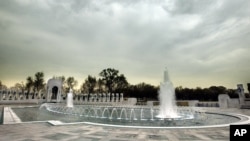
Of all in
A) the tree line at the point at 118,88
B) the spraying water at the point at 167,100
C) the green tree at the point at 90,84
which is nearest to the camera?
the spraying water at the point at 167,100

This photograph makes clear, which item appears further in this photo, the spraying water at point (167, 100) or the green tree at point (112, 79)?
the green tree at point (112, 79)

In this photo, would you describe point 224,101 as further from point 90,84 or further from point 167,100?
point 90,84

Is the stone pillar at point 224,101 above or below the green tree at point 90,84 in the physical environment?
below

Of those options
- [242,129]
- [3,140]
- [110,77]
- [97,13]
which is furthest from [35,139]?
[110,77]

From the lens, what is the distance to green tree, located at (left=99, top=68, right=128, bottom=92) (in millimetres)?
Answer: 65188

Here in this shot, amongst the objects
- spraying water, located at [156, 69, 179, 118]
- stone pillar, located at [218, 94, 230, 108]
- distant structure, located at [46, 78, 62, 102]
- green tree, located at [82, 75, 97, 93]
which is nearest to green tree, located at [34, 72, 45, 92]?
green tree, located at [82, 75, 97, 93]

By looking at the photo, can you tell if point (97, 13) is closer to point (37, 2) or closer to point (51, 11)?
point (51, 11)

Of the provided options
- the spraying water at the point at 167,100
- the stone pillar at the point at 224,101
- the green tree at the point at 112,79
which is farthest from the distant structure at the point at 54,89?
the stone pillar at the point at 224,101

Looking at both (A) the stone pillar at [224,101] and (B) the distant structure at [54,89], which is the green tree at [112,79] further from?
(A) the stone pillar at [224,101]

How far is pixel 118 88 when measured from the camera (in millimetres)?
65312

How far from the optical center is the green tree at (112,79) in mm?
65188

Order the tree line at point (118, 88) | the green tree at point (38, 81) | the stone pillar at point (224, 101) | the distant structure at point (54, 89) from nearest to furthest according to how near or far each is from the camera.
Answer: the stone pillar at point (224, 101)
the distant structure at point (54, 89)
the tree line at point (118, 88)
the green tree at point (38, 81)

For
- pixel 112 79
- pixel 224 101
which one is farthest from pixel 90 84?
pixel 224 101

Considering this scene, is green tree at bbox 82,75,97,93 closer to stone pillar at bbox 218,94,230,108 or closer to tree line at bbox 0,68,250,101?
tree line at bbox 0,68,250,101
